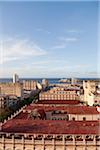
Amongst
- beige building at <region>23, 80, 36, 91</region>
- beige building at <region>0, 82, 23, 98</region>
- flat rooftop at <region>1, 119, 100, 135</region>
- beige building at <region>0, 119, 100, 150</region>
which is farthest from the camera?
beige building at <region>23, 80, 36, 91</region>

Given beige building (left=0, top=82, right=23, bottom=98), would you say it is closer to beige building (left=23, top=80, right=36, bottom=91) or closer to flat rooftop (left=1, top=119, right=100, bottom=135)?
beige building (left=23, top=80, right=36, bottom=91)

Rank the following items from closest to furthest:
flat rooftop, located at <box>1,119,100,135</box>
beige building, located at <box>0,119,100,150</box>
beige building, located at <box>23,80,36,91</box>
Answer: beige building, located at <box>0,119,100,150</box>, flat rooftop, located at <box>1,119,100,135</box>, beige building, located at <box>23,80,36,91</box>

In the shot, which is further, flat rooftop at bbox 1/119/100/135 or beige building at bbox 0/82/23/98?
beige building at bbox 0/82/23/98

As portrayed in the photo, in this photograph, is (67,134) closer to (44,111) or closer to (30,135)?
(30,135)

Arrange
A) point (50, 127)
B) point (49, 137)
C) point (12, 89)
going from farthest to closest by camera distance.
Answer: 1. point (12, 89)
2. point (50, 127)
3. point (49, 137)

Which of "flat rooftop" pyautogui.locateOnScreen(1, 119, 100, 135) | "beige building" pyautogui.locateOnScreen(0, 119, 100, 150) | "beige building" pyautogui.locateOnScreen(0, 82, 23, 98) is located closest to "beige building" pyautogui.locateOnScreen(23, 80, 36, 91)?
"beige building" pyautogui.locateOnScreen(0, 82, 23, 98)

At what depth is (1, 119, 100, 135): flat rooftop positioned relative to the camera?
6008 mm

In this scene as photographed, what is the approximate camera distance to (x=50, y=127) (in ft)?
20.9

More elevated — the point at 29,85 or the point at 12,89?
the point at 29,85

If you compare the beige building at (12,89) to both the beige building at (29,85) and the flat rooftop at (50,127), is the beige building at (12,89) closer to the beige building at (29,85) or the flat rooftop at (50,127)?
the beige building at (29,85)

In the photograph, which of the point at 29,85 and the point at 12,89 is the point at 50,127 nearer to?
the point at 12,89

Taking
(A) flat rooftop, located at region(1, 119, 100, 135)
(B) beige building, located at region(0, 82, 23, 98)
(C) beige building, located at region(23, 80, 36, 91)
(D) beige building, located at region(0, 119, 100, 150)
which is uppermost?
(C) beige building, located at region(23, 80, 36, 91)

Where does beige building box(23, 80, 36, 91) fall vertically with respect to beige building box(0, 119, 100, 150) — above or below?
above

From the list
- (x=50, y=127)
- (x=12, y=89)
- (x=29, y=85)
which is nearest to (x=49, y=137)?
(x=50, y=127)
